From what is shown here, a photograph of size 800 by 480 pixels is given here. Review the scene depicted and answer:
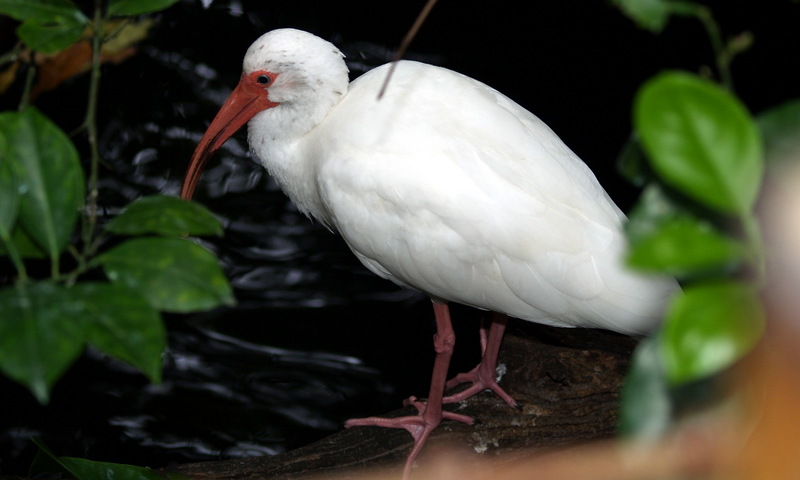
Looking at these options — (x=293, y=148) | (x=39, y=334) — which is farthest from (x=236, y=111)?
(x=39, y=334)

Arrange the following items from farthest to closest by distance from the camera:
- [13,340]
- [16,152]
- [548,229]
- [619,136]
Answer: [619,136] < [548,229] < [16,152] < [13,340]

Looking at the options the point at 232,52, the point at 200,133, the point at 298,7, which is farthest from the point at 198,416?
the point at 298,7

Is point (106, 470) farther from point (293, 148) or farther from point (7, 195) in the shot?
point (293, 148)

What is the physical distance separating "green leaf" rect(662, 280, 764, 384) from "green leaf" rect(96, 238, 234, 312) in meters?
0.58

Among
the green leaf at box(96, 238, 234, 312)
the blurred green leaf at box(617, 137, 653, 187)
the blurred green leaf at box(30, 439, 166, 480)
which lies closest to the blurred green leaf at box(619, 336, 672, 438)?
the blurred green leaf at box(617, 137, 653, 187)

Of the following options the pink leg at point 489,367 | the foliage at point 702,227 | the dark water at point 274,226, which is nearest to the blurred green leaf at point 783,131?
the foliage at point 702,227

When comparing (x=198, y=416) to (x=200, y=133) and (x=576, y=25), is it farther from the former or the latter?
(x=576, y=25)

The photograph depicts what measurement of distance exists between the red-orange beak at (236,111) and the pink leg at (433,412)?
105 centimetres

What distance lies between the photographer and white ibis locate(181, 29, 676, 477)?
2834 mm

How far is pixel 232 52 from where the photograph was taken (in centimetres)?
570

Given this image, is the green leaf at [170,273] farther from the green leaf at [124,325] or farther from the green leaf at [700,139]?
the green leaf at [700,139]

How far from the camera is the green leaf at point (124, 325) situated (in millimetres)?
1092

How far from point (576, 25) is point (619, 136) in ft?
3.01

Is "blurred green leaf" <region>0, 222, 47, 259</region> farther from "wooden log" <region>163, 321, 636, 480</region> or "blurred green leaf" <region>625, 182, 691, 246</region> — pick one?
"wooden log" <region>163, 321, 636, 480</region>
